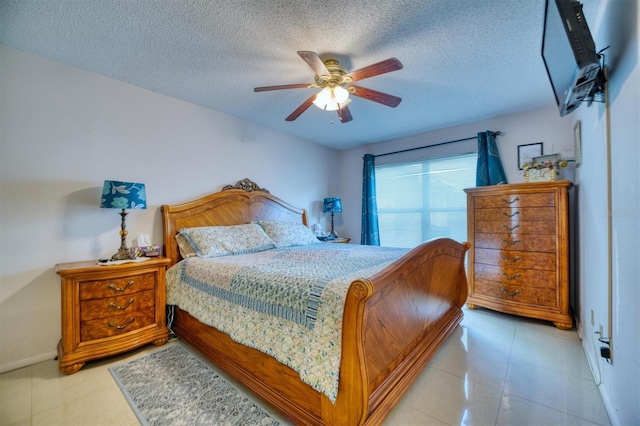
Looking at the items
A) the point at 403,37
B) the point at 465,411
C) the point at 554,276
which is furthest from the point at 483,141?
the point at 465,411

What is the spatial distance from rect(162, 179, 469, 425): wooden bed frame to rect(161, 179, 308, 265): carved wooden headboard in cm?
2

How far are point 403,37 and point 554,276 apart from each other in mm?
2698

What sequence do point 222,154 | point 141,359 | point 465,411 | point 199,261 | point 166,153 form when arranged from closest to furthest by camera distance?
point 465,411 < point 141,359 < point 199,261 < point 166,153 < point 222,154

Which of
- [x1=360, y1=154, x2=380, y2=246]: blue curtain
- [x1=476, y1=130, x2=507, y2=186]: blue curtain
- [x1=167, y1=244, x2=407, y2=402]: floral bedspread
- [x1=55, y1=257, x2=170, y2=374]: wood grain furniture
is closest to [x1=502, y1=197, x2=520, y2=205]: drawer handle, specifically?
[x1=476, y1=130, x2=507, y2=186]: blue curtain

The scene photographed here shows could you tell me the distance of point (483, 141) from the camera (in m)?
3.40

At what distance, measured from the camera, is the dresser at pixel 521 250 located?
256cm

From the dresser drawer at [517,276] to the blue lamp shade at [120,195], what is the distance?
3635mm

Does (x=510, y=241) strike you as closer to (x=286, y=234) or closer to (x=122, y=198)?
(x=286, y=234)

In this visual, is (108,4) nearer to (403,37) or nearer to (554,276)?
(403,37)

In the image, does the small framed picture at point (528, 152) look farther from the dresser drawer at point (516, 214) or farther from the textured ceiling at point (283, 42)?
the dresser drawer at point (516, 214)

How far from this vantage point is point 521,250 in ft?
9.10

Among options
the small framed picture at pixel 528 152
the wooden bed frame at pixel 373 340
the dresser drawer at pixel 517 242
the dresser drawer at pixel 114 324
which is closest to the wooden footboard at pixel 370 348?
the wooden bed frame at pixel 373 340

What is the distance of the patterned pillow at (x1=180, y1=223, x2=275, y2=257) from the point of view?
2535 mm

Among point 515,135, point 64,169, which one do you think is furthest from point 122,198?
point 515,135
